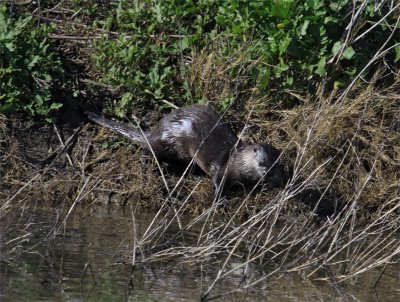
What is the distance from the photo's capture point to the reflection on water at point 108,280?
515 centimetres

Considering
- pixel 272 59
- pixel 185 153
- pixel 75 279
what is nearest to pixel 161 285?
pixel 75 279

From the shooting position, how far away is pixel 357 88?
294 inches

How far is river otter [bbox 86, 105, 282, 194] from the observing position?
7.14 m

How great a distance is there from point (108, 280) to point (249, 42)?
8.94 feet

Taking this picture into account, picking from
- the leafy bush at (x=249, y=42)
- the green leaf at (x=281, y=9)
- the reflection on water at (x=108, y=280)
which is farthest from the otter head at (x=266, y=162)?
the reflection on water at (x=108, y=280)

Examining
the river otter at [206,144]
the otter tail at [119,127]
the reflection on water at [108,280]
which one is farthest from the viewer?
the otter tail at [119,127]

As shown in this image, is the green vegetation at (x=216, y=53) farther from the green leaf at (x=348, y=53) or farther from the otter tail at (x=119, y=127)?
the otter tail at (x=119, y=127)

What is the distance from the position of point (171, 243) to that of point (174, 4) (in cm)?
259

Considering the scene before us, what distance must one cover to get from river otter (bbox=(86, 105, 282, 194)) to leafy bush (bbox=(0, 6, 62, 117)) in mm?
534

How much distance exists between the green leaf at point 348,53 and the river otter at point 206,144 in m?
0.84

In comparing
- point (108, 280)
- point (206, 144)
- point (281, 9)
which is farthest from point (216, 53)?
point (108, 280)

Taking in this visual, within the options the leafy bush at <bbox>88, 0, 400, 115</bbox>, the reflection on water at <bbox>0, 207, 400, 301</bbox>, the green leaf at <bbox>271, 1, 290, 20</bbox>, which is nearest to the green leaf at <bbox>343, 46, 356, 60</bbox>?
the leafy bush at <bbox>88, 0, 400, 115</bbox>

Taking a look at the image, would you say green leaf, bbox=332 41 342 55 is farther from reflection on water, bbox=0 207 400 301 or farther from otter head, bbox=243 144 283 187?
Answer: reflection on water, bbox=0 207 400 301

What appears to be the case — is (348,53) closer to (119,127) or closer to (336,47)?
(336,47)
